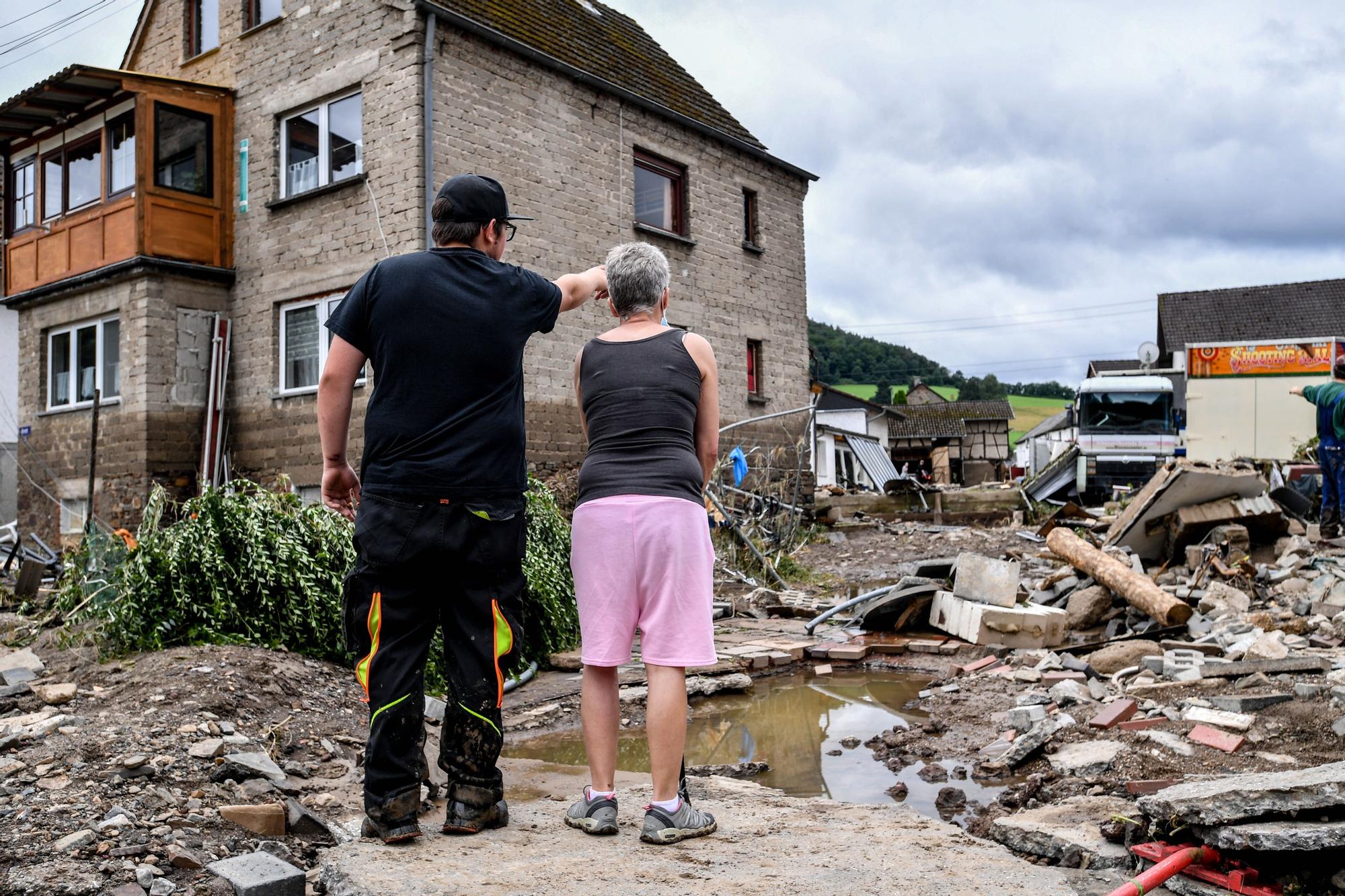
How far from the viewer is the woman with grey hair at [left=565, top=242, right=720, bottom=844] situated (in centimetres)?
290

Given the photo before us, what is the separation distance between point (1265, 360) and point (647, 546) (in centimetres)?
1856

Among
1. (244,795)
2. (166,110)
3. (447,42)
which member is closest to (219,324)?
(166,110)

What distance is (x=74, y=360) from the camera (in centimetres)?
1568

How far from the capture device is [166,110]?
14.1 metres

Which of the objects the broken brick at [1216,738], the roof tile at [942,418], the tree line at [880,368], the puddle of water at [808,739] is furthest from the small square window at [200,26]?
the tree line at [880,368]

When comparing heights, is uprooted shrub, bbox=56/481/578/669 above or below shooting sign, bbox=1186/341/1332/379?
below

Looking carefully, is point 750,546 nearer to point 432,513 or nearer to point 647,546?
point 647,546

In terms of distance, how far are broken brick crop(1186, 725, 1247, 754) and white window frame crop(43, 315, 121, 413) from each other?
14.2 meters

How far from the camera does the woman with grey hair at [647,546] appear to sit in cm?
290

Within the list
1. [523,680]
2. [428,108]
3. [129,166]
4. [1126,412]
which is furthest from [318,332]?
[1126,412]

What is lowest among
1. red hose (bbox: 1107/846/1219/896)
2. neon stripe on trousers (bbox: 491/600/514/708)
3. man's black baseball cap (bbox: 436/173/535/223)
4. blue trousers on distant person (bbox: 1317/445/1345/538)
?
red hose (bbox: 1107/846/1219/896)

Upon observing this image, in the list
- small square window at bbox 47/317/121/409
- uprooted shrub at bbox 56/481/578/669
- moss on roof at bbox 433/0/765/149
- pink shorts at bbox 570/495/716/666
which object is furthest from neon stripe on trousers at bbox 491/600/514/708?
small square window at bbox 47/317/121/409

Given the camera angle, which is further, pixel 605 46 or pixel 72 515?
pixel 605 46

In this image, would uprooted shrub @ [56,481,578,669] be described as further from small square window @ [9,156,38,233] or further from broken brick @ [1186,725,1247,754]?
small square window @ [9,156,38,233]
